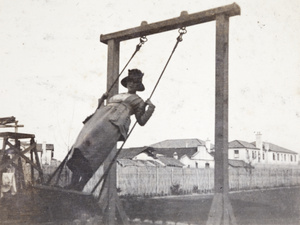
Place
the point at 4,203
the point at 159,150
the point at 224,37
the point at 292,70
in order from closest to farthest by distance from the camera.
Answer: the point at 224,37
the point at 292,70
the point at 4,203
the point at 159,150

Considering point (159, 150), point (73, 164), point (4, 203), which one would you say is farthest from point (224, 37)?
point (159, 150)

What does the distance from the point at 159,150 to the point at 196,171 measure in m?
16.8

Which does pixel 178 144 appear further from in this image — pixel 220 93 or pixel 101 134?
pixel 101 134

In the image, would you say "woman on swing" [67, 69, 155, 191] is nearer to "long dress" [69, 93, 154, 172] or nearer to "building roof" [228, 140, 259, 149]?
"long dress" [69, 93, 154, 172]

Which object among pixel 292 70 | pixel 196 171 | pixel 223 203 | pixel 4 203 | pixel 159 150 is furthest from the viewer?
pixel 159 150

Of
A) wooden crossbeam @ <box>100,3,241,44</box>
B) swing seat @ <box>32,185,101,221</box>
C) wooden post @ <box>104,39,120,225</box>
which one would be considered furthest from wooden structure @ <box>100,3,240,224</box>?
swing seat @ <box>32,185,101,221</box>

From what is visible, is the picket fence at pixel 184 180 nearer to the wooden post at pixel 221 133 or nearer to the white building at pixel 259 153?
the white building at pixel 259 153

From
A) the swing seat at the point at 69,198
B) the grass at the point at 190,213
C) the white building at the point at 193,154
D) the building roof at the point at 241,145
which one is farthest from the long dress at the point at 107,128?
the building roof at the point at 241,145

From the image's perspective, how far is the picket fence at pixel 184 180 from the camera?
17.6m

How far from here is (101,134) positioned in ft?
14.5

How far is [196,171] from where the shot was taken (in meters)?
22.4

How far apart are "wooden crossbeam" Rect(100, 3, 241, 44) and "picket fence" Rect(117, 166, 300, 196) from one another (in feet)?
39.3

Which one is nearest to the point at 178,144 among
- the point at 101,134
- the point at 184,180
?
the point at 184,180

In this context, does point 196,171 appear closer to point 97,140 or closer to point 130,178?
point 130,178
